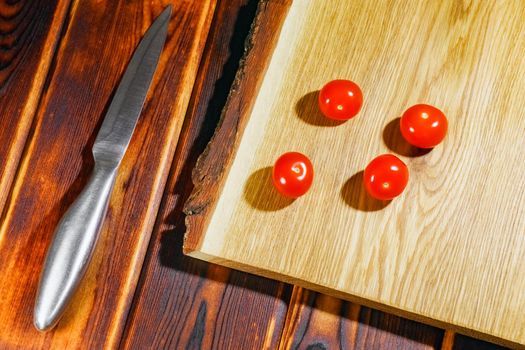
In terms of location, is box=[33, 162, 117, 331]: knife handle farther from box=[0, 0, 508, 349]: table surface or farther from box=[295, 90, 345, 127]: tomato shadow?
box=[295, 90, 345, 127]: tomato shadow

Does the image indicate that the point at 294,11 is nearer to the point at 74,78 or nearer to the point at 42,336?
the point at 74,78

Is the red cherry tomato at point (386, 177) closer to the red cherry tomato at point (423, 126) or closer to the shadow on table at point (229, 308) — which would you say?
the red cherry tomato at point (423, 126)

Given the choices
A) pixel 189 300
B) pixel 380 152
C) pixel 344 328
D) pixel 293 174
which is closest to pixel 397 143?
pixel 380 152

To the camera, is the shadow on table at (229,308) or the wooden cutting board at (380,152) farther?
the shadow on table at (229,308)

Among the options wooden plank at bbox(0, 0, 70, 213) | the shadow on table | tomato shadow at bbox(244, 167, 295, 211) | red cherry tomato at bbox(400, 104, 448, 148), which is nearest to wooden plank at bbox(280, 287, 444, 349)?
the shadow on table

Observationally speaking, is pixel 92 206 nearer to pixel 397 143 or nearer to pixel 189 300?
pixel 189 300

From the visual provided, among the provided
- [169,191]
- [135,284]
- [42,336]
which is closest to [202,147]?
[169,191]

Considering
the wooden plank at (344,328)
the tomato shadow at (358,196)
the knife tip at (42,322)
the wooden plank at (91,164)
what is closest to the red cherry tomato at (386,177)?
the tomato shadow at (358,196)
